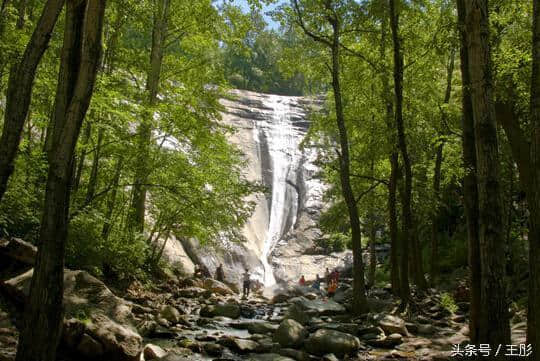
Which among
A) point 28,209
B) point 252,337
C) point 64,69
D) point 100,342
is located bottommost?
point 252,337

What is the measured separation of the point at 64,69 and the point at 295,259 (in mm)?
23656

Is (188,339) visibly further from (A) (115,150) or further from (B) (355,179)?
(B) (355,179)

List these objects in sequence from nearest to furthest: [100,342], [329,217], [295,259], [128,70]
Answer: [100,342] < [128,70] < [329,217] < [295,259]

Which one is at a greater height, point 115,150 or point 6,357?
point 115,150

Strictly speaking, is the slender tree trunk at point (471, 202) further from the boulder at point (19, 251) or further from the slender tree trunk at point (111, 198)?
the slender tree trunk at point (111, 198)

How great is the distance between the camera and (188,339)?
28.2ft

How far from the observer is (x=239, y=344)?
27.2 ft

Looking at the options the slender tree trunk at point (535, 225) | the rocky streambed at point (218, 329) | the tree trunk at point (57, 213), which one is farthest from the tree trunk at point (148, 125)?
the slender tree trunk at point (535, 225)

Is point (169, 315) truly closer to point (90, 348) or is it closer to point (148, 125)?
point (90, 348)

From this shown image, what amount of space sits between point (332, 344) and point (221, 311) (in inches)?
200

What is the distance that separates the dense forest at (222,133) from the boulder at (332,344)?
2099mm

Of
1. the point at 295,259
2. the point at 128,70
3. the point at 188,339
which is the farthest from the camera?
the point at 295,259

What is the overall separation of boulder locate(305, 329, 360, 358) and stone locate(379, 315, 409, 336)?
142cm

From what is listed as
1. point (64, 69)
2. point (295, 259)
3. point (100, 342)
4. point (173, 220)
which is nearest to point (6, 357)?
point (100, 342)
